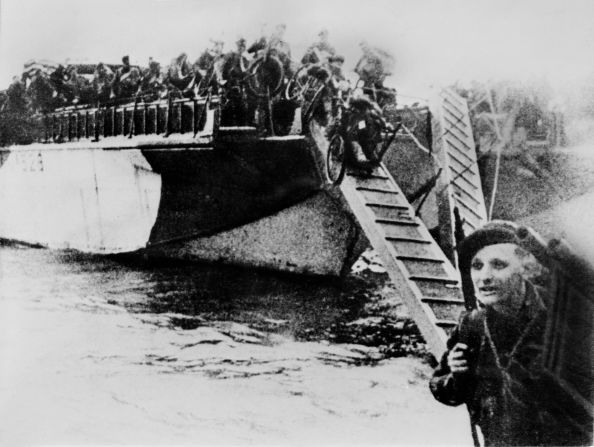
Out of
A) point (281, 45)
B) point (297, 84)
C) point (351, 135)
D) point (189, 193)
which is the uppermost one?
point (281, 45)

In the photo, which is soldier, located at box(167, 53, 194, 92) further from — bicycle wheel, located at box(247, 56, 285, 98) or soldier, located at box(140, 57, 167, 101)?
bicycle wheel, located at box(247, 56, 285, 98)

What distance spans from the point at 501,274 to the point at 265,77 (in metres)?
2.07

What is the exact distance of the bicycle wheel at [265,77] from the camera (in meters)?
3.98

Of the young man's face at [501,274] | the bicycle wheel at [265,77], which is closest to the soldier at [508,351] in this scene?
the young man's face at [501,274]

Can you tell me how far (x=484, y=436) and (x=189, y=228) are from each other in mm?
2775

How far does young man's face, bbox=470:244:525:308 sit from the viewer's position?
312 cm

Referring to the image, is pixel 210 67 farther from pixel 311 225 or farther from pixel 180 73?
pixel 311 225

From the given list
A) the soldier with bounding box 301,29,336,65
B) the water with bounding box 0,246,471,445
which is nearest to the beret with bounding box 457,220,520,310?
the water with bounding box 0,246,471,445

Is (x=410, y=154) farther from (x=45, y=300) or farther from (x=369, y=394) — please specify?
(x=45, y=300)

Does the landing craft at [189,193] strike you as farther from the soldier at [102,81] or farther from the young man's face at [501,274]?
the young man's face at [501,274]

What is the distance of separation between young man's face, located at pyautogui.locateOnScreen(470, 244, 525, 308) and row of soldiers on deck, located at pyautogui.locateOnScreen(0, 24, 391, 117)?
133 centimetres

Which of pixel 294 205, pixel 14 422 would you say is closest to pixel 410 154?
pixel 294 205

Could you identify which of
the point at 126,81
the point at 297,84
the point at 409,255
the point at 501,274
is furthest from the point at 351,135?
the point at 126,81

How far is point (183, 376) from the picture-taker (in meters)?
3.53
